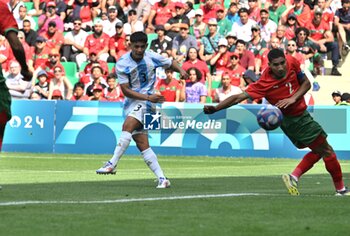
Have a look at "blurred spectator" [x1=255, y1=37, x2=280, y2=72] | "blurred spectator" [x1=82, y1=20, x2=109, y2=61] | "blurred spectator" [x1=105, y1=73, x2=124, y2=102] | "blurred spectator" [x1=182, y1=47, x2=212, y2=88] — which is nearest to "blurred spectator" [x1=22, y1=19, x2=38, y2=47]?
"blurred spectator" [x1=82, y1=20, x2=109, y2=61]

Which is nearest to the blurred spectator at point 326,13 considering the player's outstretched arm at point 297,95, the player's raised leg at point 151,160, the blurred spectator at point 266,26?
the blurred spectator at point 266,26

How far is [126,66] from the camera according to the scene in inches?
606

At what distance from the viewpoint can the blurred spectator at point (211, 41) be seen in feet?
95.3

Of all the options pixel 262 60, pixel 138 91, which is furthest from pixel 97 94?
pixel 138 91

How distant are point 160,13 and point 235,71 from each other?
162 inches

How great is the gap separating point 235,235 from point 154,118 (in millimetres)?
6859

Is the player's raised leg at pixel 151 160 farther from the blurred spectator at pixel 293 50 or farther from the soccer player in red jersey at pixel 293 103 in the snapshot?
the blurred spectator at pixel 293 50

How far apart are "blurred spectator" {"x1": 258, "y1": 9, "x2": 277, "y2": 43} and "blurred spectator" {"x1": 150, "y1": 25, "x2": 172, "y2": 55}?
2468 millimetres

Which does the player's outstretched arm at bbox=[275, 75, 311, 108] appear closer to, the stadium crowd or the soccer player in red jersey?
the soccer player in red jersey

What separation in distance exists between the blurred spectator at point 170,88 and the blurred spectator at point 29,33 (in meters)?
4.84

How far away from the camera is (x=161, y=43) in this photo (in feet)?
95.8

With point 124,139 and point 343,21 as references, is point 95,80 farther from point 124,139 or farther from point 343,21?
point 124,139

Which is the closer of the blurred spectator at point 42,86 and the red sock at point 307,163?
the red sock at point 307,163

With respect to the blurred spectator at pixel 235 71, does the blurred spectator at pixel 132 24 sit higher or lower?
higher
